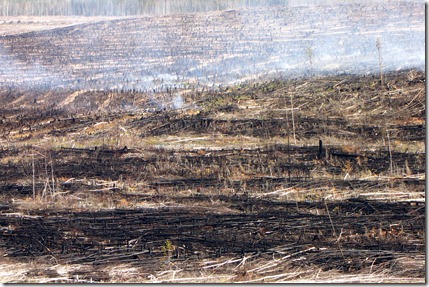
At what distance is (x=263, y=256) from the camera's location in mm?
14672

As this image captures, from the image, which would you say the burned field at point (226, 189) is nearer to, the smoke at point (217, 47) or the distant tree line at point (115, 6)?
the smoke at point (217, 47)

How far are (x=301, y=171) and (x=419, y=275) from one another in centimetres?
315

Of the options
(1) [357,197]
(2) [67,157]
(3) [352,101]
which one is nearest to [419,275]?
(1) [357,197]

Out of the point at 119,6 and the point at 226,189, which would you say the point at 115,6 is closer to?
the point at 119,6

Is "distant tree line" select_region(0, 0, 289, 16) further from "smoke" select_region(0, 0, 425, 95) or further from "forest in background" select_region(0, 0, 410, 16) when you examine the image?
"smoke" select_region(0, 0, 425, 95)

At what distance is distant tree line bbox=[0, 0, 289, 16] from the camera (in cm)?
2283

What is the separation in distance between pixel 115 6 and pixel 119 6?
12 centimetres

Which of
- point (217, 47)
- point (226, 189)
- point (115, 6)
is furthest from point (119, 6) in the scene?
point (226, 189)

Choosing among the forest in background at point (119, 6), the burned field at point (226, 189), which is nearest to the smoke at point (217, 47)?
the forest in background at point (119, 6)

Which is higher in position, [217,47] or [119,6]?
[119,6]

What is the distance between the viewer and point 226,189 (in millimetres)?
15727

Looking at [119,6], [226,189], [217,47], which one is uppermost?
[119,6]

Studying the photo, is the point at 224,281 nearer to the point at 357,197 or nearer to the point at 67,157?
the point at 357,197

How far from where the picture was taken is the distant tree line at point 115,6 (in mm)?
22828
